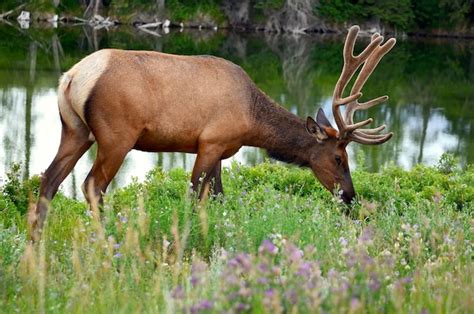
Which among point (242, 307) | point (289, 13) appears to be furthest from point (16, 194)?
point (289, 13)

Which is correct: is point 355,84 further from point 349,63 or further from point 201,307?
point 201,307

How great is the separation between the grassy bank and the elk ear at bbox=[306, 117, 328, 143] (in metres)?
0.81

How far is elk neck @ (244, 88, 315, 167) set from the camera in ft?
30.6

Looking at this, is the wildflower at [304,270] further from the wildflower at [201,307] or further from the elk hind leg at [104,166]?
the elk hind leg at [104,166]

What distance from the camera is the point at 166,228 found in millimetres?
7324

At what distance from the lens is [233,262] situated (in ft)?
14.6

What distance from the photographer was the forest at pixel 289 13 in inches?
2138

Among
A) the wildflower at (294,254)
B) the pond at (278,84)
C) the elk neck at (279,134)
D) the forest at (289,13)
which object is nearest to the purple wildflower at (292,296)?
the wildflower at (294,254)

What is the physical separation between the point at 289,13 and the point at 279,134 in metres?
47.0

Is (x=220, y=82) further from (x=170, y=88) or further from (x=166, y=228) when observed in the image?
(x=166, y=228)

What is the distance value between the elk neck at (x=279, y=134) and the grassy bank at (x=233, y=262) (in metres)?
0.49

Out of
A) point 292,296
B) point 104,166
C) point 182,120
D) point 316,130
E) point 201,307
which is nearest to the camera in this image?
point 201,307

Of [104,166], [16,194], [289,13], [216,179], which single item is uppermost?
[289,13]

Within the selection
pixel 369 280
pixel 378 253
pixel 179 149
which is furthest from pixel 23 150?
pixel 369 280
